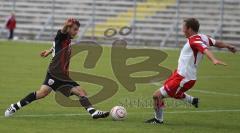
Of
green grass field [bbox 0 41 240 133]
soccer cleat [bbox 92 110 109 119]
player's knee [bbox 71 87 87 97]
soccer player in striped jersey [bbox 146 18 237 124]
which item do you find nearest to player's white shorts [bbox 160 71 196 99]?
soccer player in striped jersey [bbox 146 18 237 124]

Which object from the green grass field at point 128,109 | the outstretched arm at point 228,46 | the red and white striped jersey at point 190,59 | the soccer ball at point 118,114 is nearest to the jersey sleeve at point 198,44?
the red and white striped jersey at point 190,59

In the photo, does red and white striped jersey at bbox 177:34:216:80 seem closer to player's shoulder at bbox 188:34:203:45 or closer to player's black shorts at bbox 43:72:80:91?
player's shoulder at bbox 188:34:203:45

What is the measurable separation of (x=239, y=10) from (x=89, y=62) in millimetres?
17370

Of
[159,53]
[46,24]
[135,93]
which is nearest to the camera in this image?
[135,93]

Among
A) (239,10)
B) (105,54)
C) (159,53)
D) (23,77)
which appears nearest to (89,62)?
(159,53)

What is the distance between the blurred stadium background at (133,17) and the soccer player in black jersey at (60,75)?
28.0m

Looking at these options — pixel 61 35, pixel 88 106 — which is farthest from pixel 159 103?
pixel 61 35

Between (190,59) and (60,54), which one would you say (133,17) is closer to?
(60,54)

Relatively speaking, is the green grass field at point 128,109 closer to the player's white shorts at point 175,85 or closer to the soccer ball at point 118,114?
the soccer ball at point 118,114

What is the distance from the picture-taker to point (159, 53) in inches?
1001

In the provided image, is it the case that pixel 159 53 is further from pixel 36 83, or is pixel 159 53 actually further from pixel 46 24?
pixel 46 24

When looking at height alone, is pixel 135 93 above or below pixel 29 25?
above

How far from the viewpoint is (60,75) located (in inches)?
488

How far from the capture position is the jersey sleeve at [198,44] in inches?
452
